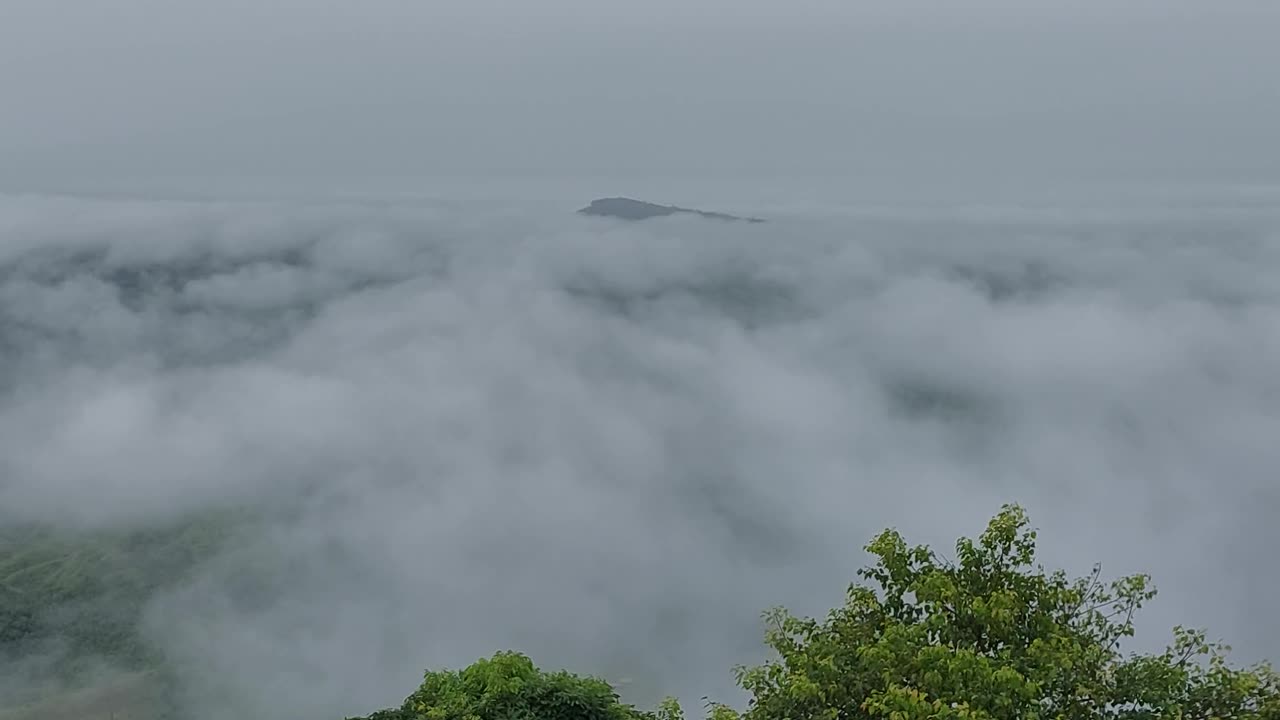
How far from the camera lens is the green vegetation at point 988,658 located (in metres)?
17.2

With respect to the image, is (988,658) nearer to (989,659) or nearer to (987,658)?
(989,659)

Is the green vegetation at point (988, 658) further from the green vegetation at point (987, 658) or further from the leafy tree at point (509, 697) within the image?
the leafy tree at point (509, 697)

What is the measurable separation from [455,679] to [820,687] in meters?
12.4

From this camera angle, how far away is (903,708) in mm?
16531

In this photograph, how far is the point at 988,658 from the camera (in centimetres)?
1848

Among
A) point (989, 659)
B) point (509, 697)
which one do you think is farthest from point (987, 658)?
point (509, 697)

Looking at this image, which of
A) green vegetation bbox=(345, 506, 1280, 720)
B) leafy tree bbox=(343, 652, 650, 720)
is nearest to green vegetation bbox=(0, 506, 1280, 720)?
green vegetation bbox=(345, 506, 1280, 720)

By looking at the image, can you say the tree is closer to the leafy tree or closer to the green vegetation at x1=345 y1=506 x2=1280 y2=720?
the green vegetation at x1=345 y1=506 x2=1280 y2=720

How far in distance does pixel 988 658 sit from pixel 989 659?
1.3 inches

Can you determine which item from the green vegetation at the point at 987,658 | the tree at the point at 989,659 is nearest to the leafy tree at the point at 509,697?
the green vegetation at the point at 987,658

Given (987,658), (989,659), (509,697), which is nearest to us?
(987,658)

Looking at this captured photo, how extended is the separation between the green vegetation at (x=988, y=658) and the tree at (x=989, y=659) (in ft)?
0.10

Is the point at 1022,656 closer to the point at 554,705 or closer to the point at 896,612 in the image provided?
the point at 896,612

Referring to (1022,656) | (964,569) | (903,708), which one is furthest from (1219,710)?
(903,708)
